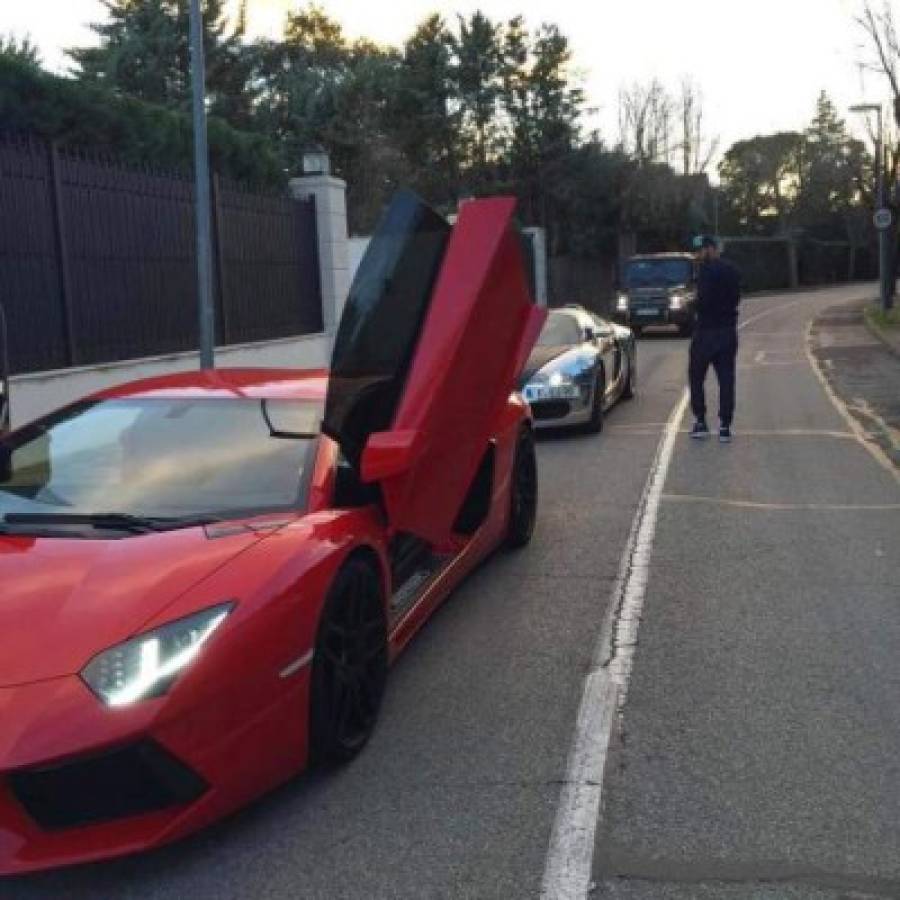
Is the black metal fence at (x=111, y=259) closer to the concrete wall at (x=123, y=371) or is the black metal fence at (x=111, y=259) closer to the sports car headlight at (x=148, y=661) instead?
the concrete wall at (x=123, y=371)

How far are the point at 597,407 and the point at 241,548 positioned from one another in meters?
7.95

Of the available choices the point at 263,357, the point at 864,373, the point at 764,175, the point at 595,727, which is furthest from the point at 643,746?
the point at 764,175

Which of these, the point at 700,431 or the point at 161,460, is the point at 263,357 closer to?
the point at 700,431

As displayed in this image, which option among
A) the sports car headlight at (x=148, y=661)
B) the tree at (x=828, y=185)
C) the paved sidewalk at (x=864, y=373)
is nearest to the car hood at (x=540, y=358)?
the paved sidewalk at (x=864, y=373)

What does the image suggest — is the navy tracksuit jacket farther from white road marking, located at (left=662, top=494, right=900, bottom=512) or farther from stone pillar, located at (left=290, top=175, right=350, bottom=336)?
stone pillar, located at (left=290, top=175, right=350, bottom=336)

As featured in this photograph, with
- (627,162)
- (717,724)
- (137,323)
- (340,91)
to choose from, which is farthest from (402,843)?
(627,162)

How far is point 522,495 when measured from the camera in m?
6.64

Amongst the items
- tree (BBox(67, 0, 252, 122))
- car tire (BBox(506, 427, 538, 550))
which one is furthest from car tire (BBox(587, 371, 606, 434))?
tree (BBox(67, 0, 252, 122))

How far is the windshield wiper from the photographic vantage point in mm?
3775

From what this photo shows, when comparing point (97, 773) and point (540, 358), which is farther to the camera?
point (540, 358)

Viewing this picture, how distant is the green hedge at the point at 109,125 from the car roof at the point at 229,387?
8048 mm

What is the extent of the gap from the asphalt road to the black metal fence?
5.71m

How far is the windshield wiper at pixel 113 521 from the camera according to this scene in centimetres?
378

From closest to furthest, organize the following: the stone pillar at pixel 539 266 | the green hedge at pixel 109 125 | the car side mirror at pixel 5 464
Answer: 1. the car side mirror at pixel 5 464
2. the green hedge at pixel 109 125
3. the stone pillar at pixel 539 266
